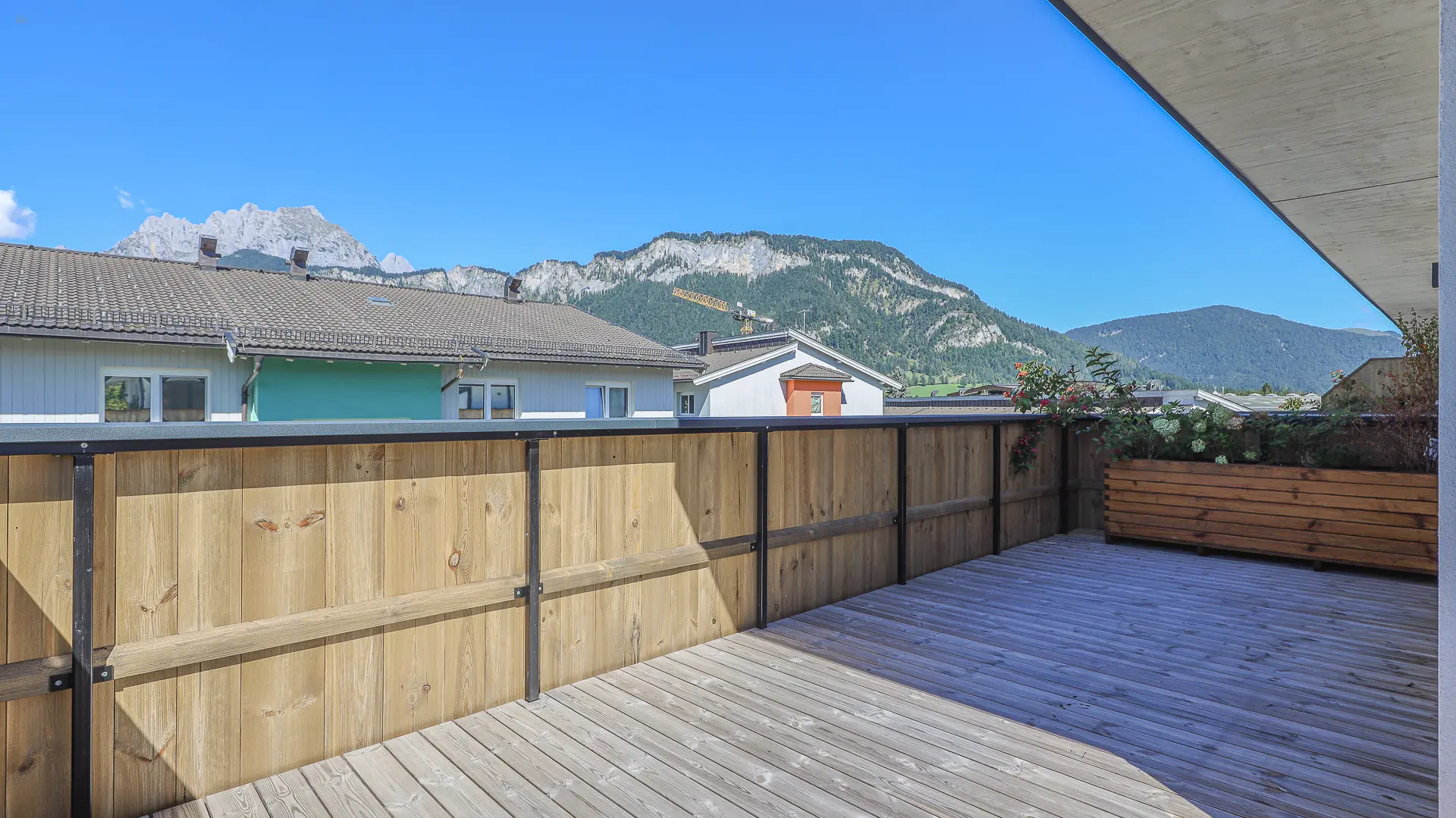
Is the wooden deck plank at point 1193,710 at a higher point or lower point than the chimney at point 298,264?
lower

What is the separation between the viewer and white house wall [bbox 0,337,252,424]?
11727 mm

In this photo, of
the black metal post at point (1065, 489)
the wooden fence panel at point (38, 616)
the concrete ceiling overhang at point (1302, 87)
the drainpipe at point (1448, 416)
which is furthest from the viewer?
the black metal post at point (1065, 489)

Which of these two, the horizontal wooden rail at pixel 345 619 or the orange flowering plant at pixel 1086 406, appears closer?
the horizontal wooden rail at pixel 345 619

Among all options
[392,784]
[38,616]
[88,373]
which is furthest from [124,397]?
[392,784]

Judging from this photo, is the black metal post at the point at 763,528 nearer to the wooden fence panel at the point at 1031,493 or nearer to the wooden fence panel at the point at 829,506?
the wooden fence panel at the point at 829,506

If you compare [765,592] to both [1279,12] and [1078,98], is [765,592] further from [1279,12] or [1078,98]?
[1078,98]

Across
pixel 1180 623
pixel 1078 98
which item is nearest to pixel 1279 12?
pixel 1180 623

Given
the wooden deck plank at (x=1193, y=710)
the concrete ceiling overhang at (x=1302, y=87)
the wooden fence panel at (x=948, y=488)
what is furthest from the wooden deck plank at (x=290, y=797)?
the concrete ceiling overhang at (x=1302, y=87)

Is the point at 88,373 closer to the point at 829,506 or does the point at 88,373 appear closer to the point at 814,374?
the point at 829,506

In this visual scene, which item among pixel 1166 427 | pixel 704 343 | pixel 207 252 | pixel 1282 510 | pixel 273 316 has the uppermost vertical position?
pixel 207 252

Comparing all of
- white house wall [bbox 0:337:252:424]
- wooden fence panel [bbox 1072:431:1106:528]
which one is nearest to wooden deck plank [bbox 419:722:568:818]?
wooden fence panel [bbox 1072:431:1106:528]

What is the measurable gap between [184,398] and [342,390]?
2556 mm

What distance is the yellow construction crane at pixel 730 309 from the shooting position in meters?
43.3

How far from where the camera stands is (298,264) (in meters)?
19.3
